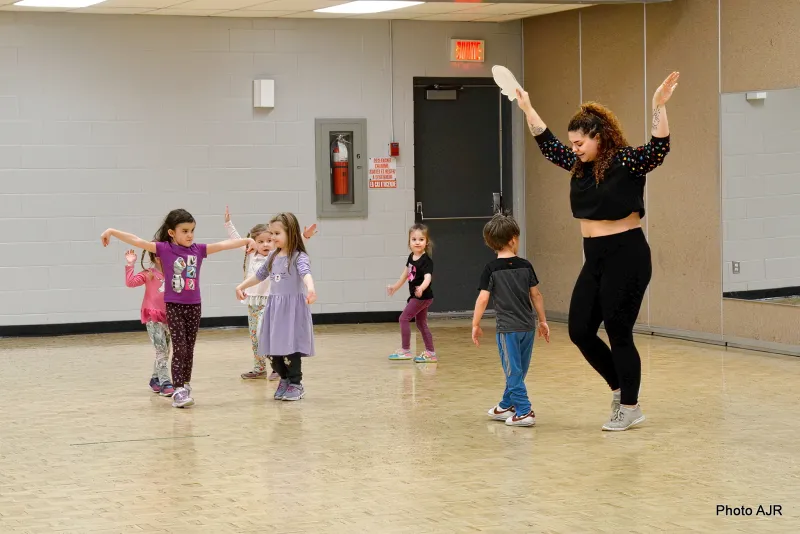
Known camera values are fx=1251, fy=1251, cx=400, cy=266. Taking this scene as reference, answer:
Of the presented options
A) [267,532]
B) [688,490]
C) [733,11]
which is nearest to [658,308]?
[733,11]

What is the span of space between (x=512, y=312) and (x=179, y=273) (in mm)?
2249

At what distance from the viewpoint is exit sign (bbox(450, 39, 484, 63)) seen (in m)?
13.1

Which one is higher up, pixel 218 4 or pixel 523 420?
pixel 218 4

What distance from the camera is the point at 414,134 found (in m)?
13.1

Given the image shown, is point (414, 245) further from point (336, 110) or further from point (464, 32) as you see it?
point (464, 32)

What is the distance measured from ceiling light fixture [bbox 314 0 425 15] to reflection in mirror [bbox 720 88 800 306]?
3130 millimetres

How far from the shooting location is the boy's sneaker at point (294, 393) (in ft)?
26.6

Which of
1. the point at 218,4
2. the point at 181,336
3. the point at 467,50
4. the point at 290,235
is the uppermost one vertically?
the point at 218,4

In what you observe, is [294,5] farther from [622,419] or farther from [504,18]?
[622,419]

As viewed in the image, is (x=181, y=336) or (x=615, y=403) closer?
(x=615, y=403)

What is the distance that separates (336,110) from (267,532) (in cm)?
830

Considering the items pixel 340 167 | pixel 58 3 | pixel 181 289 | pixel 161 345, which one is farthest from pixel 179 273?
pixel 340 167

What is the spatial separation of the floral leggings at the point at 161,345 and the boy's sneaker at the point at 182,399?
54cm

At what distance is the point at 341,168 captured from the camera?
12797 mm
